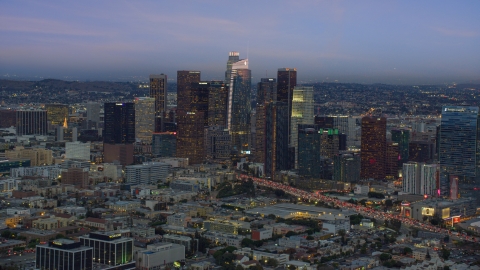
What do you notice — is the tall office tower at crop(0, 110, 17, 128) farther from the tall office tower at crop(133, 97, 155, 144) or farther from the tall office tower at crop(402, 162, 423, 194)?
the tall office tower at crop(402, 162, 423, 194)

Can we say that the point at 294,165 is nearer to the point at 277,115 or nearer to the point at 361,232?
the point at 277,115

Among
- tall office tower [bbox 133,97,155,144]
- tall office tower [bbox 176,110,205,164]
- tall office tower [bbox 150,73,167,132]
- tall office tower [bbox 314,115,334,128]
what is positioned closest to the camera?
tall office tower [bbox 176,110,205,164]

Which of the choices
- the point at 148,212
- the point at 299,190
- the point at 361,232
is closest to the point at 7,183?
the point at 148,212

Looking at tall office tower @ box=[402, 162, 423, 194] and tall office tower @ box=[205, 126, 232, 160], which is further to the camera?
tall office tower @ box=[205, 126, 232, 160]

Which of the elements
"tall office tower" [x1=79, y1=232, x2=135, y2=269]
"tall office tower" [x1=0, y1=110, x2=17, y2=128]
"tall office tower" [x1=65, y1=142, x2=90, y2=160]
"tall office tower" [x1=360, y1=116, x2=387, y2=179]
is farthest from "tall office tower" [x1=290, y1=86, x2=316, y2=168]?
"tall office tower" [x1=79, y1=232, x2=135, y2=269]

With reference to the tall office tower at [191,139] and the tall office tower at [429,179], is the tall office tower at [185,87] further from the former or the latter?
the tall office tower at [429,179]
